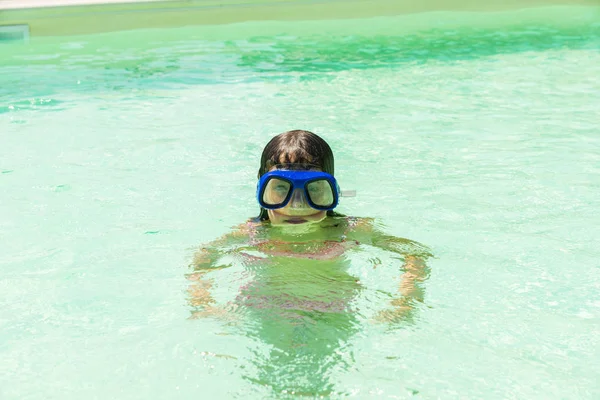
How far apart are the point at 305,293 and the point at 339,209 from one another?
5.10 feet

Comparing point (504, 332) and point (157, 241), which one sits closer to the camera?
point (504, 332)

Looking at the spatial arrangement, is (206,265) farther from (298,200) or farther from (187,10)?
(187,10)

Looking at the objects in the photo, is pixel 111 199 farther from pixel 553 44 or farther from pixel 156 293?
pixel 553 44

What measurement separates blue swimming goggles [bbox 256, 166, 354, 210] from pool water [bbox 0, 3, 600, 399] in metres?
0.27

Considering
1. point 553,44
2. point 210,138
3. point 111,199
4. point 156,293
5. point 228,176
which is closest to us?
point 156,293

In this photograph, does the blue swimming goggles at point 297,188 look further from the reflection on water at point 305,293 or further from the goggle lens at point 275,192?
the reflection on water at point 305,293

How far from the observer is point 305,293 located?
3.00 metres

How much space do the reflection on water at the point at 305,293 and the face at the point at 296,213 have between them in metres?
0.12

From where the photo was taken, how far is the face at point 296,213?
10.5 ft

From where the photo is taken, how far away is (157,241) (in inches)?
164

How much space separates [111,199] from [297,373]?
2785 mm

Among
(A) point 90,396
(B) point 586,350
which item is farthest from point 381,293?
(A) point 90,396

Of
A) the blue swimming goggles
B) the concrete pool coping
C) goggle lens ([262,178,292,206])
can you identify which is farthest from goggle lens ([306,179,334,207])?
the concrete pool coping

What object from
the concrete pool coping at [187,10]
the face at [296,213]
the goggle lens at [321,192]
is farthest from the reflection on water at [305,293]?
the concrete pool coping at [187,10]
